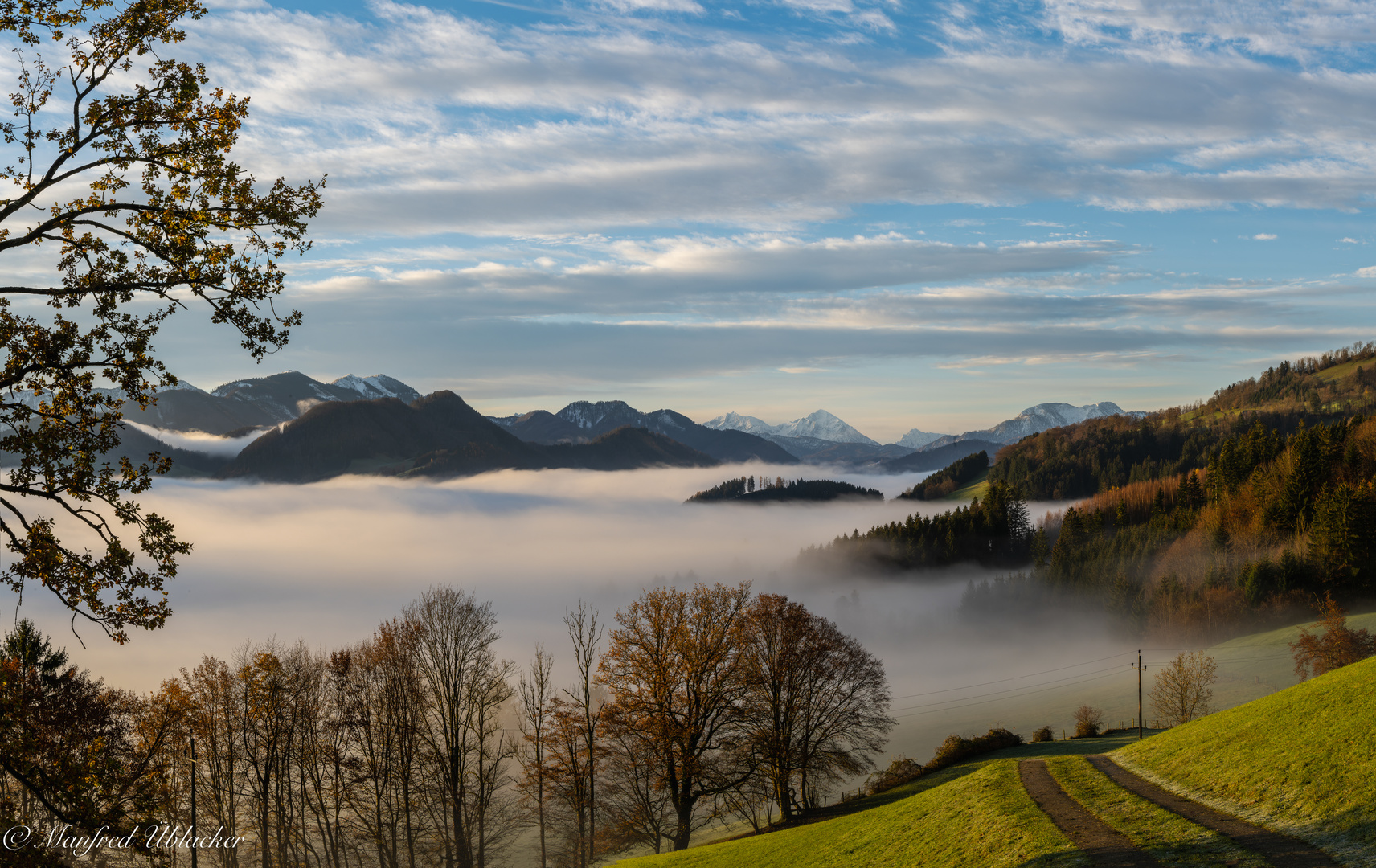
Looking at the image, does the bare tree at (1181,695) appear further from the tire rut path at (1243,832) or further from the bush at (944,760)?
the tire rut path at (1243,832)

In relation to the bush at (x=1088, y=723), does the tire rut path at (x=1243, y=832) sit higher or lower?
higher

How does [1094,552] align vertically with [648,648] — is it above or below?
below

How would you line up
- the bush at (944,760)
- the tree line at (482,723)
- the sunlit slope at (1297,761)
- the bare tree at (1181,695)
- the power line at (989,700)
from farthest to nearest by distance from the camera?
the power line at (989,700), the bare tree at (1181,695), the bush at (944,760), the tree line at (482,723), the sunlit slope at (1297,761)

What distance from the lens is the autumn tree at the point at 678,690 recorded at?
5272cm

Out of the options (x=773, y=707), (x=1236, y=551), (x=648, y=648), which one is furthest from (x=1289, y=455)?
(x=648, y=648)

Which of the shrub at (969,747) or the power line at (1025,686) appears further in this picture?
the power line at (1025,686)

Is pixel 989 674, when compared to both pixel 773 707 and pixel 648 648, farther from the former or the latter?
pixel 648 648

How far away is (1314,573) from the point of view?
12081 centimetres

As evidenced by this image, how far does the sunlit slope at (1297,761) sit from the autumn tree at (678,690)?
2720cm

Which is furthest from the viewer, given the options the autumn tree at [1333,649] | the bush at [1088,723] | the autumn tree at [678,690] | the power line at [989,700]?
the power line at [989,700]

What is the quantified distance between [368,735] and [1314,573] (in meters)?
135

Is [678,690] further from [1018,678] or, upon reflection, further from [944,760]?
[1018,678]

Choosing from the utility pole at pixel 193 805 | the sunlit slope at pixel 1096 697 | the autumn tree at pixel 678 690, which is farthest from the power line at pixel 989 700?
the utility pole at pixel 193 805

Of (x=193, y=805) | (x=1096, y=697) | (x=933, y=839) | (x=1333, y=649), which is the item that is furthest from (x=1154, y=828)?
(x=1096, y=697)
